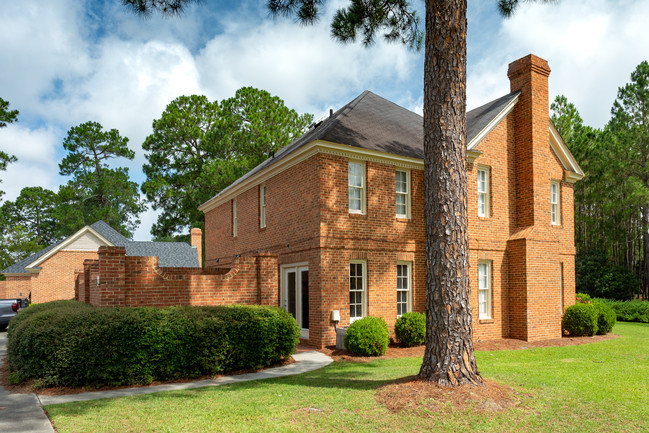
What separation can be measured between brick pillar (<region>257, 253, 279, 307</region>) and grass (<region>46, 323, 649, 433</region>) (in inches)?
113

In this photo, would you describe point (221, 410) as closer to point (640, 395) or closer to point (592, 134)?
point (640, 395)

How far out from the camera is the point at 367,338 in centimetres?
1234

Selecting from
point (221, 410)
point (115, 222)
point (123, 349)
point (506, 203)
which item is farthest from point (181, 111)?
point (221, 410)

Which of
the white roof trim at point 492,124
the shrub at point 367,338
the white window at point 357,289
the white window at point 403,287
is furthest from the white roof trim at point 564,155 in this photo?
the shrub at point 367,338

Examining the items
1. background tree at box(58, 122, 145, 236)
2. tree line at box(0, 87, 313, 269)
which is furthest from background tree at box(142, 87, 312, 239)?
background tree at box(58, 122, 145, 236)

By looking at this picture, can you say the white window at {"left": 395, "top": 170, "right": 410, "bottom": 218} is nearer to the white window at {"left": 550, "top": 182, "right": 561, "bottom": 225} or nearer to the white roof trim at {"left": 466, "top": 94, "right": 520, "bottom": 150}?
the white roof trim at {"left": 466, "top": 94, "right": 520, "bottom": 150}

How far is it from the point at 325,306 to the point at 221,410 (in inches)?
270

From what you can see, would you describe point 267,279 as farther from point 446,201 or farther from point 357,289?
point 446,201

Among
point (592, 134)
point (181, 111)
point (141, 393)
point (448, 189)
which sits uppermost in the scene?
point (181, 111)

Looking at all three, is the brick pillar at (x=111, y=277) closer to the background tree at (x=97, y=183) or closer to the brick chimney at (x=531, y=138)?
the brick chimney at (x=531, y=138)

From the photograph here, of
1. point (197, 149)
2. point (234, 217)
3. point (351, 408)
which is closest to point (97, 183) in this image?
point (197, 149)

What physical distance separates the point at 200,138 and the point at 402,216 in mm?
27583

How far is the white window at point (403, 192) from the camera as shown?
1558 cm

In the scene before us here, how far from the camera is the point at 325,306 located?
1357 cm
